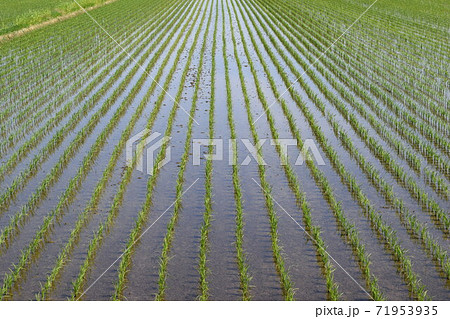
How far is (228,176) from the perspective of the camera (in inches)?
283

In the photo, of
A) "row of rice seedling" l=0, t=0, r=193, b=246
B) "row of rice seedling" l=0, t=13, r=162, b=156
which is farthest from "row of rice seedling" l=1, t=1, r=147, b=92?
→ "row of rice seedling" l=0, t=0, r=193, b=246

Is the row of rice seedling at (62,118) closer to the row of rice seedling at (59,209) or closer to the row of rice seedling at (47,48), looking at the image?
the row of rice seedling at (59,209)

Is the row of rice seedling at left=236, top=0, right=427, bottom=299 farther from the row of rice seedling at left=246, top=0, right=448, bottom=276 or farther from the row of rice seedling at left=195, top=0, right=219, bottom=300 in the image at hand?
the row of rice seedling at left=195, top=0, right=219, bottom=300

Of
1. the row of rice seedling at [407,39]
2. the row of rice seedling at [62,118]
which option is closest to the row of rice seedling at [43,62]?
the row of rice seedling at [62,118]

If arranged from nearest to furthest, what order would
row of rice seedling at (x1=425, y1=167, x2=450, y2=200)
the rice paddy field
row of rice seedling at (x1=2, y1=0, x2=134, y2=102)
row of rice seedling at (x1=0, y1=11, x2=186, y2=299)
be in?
row of rice seedling at (x1=0, y1=11, x2=186, y2=299)
the rice paddy field
row of rice seedling at (x1=425, y1=167, x2=450, y2=200)
row of rice seedling at (x1=2, y1=0, x2=134, y2=102)

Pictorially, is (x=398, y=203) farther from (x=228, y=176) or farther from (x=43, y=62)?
(x=43, y=62)

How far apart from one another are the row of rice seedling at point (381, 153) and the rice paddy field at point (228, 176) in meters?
0.03

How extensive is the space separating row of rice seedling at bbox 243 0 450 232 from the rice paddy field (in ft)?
0.10

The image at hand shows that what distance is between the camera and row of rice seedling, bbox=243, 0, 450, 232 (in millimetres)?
5988

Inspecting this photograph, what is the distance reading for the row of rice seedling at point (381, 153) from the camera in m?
5.99

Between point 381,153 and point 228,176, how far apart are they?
232 cm

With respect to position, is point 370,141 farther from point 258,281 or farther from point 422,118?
point 258,281

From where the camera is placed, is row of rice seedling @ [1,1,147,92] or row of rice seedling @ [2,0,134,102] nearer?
row of rice seedling @ [2,0,134,102]

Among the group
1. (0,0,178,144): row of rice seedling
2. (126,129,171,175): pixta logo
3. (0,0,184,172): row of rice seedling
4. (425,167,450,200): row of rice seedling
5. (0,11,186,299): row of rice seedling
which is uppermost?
(0,0,178,144): row of rice seedling
